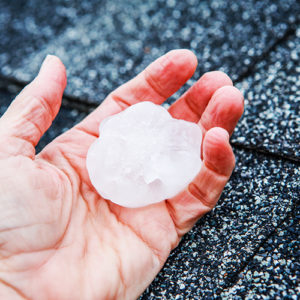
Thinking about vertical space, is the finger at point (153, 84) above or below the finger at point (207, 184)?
above

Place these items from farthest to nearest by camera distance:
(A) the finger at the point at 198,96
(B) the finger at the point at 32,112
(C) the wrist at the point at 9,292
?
1. (A) the finger at the point at 198,96
2. (B) the finger at the point at 32,112
3. (C) the wrist at the point at 9,292

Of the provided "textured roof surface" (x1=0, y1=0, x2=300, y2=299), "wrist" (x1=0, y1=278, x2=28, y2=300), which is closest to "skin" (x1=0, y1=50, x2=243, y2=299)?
"wrist" (x1=0, y1=278, x2=28, y2=300)

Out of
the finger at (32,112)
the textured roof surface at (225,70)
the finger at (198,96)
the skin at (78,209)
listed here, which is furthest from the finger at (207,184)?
the finger at (32,112)

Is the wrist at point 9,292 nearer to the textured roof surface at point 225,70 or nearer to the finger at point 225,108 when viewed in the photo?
the textured roof surface at point 225,70

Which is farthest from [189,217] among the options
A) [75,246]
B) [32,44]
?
[32,44]

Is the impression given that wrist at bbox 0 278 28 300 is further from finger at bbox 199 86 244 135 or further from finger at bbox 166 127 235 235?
finger at bbox 199 86 244 135

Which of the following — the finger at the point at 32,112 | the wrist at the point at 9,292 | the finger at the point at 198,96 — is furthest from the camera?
the finger at the point at 198,96

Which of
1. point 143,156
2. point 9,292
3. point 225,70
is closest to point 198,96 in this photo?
point 143,156
